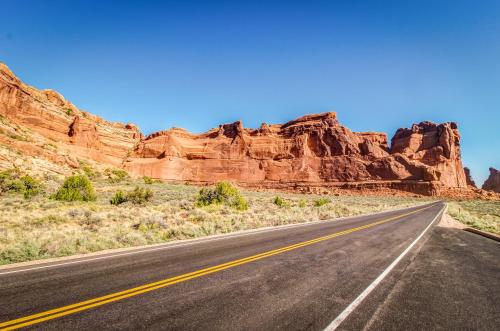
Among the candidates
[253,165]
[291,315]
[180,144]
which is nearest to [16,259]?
[291,315]

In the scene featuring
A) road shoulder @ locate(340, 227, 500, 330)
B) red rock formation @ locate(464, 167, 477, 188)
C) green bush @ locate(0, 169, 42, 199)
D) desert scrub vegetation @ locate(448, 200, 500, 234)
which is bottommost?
desert scrub vegetation @ locate(448, 200, 500, 234)

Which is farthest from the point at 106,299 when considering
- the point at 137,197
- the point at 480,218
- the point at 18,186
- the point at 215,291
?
the point at 480,218

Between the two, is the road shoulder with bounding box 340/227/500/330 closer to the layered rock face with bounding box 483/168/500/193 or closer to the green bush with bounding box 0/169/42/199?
the green bush with bounding box 0/169/42/199

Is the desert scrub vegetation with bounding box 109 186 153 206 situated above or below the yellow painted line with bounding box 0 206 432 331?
above

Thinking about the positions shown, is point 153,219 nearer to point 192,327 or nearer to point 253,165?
point 192,327

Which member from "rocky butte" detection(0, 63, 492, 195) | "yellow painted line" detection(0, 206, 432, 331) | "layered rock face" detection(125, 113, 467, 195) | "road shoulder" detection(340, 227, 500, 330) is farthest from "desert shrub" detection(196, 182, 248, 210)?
"layered rock face" detection(125, 113, 467, 195)

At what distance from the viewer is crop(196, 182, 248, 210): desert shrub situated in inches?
931

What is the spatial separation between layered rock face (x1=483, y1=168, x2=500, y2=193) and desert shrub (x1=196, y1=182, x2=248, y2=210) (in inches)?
7578

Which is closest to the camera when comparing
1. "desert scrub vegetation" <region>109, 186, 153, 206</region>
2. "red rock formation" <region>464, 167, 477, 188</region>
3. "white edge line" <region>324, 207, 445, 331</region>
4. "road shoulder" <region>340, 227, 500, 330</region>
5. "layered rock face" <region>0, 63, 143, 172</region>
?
"white edge line" <region>324, 207, 445, 331</region>

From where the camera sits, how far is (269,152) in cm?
10238

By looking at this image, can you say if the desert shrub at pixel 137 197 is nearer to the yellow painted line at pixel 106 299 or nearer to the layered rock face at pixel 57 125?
the yellow painted line at pixel 106 299

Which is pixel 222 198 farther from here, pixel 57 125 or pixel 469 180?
pixel 469 180

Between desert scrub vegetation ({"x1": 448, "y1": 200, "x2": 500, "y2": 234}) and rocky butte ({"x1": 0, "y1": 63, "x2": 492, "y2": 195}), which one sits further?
rocky butte ({"x1": 0, "y1": 63, "x2": 492, "y2": 195})

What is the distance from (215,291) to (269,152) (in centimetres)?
9823
